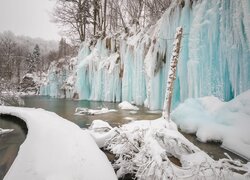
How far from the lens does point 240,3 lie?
23.1 feet

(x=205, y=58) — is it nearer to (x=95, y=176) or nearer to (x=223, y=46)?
(x=223, y=46)

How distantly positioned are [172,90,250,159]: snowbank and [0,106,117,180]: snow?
335 centimetres

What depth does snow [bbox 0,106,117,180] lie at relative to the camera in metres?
3.24

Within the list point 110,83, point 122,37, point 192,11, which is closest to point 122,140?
point 192,11

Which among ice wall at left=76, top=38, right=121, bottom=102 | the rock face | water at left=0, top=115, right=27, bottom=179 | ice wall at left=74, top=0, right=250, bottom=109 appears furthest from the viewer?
the rock face

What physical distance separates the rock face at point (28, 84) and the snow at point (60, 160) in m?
42.1

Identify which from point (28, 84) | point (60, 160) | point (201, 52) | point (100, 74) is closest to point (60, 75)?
point (100, 74)

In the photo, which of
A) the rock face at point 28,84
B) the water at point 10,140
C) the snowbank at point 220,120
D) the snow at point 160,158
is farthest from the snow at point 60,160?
the rock face at point 28,84

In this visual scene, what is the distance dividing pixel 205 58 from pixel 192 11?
2.67m

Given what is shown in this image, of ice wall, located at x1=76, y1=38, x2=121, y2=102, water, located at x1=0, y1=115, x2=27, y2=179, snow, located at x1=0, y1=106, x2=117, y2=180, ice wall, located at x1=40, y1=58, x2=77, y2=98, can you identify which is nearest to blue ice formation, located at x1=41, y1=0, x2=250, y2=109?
ice wall, located at x1=76, y1=38, x2=121, y2=102

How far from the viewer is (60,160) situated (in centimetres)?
370

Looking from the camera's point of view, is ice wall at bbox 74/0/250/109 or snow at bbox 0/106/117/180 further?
ice wall at bbox 74/0/250/109

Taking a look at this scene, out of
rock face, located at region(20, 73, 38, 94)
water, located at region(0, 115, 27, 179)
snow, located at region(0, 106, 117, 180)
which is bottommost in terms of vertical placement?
water, located at region(0, 115, 27, 179)

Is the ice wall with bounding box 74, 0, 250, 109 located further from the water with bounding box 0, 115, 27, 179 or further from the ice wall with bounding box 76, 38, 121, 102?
the water with bounding box 0, 115, 27, 179
